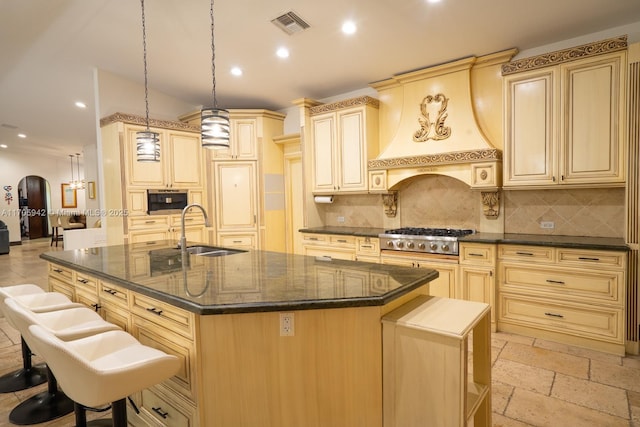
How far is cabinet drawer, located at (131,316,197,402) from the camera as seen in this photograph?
161cm

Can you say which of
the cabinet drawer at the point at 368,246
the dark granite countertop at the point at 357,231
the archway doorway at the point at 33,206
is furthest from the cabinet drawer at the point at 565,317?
the archway doorway at the point at 33,206

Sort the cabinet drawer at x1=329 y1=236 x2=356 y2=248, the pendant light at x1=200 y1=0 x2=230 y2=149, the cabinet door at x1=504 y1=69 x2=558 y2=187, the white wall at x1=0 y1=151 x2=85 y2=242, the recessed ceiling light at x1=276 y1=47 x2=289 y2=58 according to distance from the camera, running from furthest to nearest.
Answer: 1. the white wall at x1=0 y1=151 x2=85 y2=242
2. the cabinet drawer at x1=329 y1=236 x2=356 y2=248
3. the recessed ceiling light at x1=276 y1=47 x2=289 y2=58
4. the cabinet door at x1=504 y1=69 x2=558 y2=187
5. the pendant light at x1=200 y1=0 x2=230 y2=149

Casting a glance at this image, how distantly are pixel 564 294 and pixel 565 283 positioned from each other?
0.32 ft

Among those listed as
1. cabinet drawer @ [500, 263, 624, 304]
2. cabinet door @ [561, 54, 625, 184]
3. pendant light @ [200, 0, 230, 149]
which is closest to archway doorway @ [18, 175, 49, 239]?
pendant light @ [200, 0, 230, 149]

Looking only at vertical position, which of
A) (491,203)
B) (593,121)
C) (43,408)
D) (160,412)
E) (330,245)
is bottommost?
(43,408)

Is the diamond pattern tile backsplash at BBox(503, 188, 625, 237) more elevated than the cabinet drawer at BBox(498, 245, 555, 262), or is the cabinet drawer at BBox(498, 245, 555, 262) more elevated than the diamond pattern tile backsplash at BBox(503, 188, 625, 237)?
the diamond pattern tile backsplash at BBox(503, 188, 625, 237)

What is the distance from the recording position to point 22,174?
1105 centimetres

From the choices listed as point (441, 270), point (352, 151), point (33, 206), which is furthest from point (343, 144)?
point (33, 206)

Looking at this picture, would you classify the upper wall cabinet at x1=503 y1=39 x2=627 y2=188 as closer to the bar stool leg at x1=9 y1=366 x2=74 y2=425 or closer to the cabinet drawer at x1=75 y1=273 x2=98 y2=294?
the cabinet drawer at x1=75 y1=273 x2=98 y2=294

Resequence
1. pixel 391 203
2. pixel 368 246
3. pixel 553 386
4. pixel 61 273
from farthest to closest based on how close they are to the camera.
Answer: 1. pixel 391 203
2. pixel 368 246
3. pixel 61 273
4. pixel 553 386

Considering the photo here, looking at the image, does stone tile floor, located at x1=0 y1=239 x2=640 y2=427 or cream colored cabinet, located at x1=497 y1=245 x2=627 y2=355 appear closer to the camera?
stone tile floor, located at x1=0 y1=239 x2=640 y2=427

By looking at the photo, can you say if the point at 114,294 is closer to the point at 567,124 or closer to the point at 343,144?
the point at 343,144

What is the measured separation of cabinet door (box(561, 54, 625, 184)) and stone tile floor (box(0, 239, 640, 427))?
147 centimetres

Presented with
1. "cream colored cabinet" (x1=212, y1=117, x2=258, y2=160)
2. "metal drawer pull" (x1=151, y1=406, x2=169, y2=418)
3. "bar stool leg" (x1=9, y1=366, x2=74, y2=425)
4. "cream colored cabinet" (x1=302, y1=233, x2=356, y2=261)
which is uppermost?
"cream colored cabinet" (x1=212, y1=117, x2=258, y2=160)
